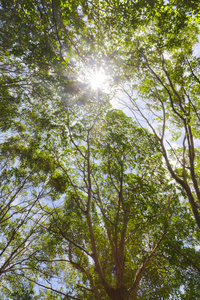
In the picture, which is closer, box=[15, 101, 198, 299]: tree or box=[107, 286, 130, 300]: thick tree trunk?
box=[107, 286, 130, 300]: thick tree trunk

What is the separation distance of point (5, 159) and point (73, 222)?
23.1 ft

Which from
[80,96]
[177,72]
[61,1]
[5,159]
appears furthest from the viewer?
[5,159]

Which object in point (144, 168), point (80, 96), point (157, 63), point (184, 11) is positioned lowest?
point (144, 168)

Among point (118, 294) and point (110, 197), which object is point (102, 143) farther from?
point (118, 294)

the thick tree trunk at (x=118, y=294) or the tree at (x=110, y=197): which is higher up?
the tree at (x=110, y=197)

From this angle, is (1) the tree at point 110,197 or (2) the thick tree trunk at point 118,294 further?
(1) the tree at point 110,197

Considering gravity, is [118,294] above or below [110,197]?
below

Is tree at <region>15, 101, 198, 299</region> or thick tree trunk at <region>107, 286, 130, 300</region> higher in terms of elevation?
tree at <region>15, 101, 198, 299</region>

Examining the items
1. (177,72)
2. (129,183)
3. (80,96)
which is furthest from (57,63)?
(129,183)

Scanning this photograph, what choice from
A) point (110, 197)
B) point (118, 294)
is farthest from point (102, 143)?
point (118, 294)

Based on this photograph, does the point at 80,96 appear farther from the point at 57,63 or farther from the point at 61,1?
the point at 61,1

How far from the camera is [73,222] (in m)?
9.36

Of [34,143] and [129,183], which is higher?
[34,143]

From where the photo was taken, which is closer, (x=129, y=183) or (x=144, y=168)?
(x=129, y=183)
